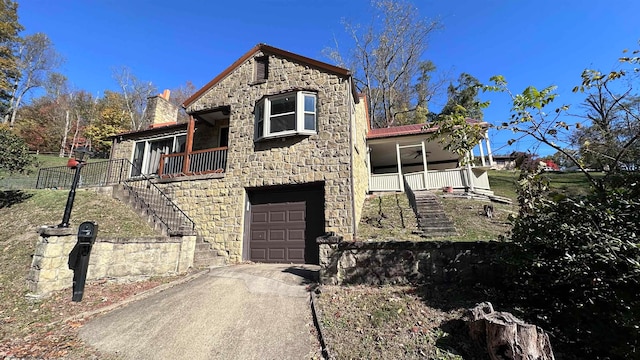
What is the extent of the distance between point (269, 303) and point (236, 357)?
5.60 feet

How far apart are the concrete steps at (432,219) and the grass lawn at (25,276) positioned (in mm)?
8086

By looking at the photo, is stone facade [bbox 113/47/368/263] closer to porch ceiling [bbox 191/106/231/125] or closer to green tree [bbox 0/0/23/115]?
porch ceiling [bbox 191/106/231/125]

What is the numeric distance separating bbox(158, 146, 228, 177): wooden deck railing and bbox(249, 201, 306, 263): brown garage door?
2.60 m

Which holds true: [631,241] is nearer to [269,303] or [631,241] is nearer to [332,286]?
[332,286]

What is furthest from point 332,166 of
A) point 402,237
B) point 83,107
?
point 83,107

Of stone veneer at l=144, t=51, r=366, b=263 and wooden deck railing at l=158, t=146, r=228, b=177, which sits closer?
stone veneer at l=144, t=51, r=366, b=263

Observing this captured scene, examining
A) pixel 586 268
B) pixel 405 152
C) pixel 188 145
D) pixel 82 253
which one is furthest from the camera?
pixel 405 152

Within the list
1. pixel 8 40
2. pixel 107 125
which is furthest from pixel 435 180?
pixel 8 40

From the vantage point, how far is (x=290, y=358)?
366 cm

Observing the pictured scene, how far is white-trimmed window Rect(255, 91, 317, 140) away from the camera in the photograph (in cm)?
986

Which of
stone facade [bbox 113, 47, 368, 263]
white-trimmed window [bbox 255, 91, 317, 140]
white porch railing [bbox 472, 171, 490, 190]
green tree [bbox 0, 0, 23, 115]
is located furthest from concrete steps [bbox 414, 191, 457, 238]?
green tree [bbox 0, 0, 23, 115]

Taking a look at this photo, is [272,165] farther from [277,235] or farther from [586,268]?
[586,268]

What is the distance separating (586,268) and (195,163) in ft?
39.0

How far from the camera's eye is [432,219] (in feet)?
33.0
